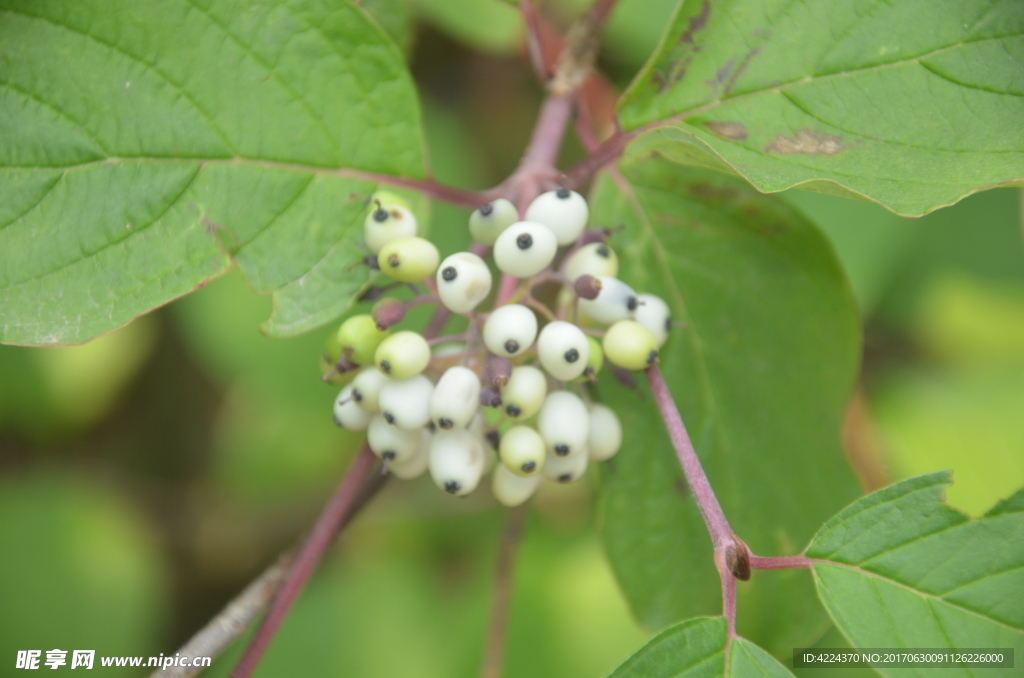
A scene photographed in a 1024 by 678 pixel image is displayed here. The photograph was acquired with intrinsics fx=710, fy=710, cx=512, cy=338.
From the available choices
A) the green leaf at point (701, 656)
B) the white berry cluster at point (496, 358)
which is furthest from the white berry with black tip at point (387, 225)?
the green leaf at point (701, 656)

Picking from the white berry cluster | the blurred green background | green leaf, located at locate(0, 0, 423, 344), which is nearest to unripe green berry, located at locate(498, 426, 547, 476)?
the white berry cluster

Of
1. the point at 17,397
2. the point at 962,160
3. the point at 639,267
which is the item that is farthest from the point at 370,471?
the point at 17,397

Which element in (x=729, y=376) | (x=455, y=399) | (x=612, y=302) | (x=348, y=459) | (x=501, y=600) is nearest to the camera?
(x=455, y=399)

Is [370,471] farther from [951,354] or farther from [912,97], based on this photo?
[951,354]

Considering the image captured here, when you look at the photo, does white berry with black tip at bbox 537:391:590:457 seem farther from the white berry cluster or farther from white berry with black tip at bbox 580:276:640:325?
white berry with black tip at bbox 580:276:640:325

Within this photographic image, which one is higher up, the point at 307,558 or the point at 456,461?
the point at 456,461

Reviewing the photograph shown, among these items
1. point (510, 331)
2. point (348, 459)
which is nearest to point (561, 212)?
point (510, 331)

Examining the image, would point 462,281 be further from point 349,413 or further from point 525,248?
point 349,413
